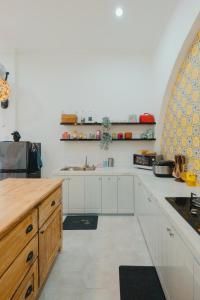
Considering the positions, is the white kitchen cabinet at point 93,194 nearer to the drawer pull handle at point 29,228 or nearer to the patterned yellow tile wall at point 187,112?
the patterned yellow tile wall at point 187,112

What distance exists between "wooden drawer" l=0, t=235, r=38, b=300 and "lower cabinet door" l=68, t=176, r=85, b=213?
2169mm

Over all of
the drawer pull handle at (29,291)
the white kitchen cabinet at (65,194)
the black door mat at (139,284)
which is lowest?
the black door mat at (139,284)

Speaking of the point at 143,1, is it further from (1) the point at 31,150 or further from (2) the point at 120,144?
(1) the point at 31,150

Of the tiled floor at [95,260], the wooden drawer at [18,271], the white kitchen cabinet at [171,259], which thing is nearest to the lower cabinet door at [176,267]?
the white kitchen cabinet at [171,259]

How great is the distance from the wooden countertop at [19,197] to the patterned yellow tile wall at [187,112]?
1.70m

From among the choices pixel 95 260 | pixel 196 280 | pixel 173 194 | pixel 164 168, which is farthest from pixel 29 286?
pixel 164 168

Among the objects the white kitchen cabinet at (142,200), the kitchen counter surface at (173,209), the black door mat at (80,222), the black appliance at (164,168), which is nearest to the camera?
the kitchen counter surface at (173,209)

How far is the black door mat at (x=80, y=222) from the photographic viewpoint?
3365 mm

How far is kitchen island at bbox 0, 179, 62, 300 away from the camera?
1230mm

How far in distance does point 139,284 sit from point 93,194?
6.51 ft

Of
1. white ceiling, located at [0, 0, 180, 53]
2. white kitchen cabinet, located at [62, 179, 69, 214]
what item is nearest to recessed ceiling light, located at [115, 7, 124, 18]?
white ceiling, located at [0, 0, 180, 53]

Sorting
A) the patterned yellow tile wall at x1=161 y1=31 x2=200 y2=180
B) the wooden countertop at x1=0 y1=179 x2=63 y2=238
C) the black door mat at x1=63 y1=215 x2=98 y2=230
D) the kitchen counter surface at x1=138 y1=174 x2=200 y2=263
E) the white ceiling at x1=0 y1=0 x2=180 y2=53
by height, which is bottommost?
the black door mat at x1=63 y1=215 x2=98 y2=230

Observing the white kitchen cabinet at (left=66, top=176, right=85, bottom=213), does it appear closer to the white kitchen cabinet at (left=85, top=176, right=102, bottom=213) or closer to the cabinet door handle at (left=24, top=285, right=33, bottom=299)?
the white kitchen cabinet at (left=85, top=176, right=102, bottom=213)

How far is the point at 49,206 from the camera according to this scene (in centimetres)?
208
